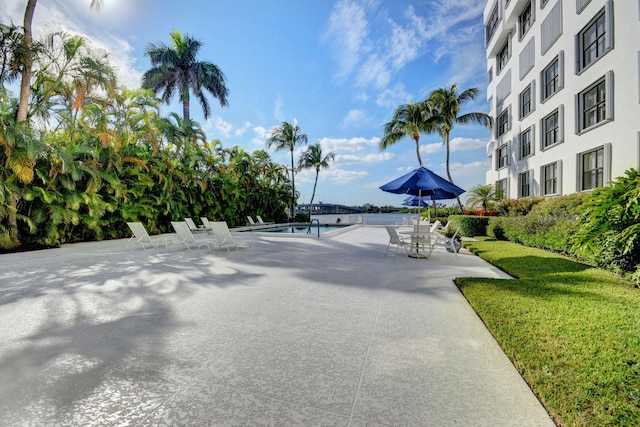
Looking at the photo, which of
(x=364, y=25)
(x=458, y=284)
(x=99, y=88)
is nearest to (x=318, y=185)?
(x=364, y=25)

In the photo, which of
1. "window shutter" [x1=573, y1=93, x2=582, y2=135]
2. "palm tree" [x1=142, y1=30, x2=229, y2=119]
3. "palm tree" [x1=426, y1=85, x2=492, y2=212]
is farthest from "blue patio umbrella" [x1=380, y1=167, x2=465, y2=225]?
"palm tree" [x1=142, y1=30, x2=229, y2=119]

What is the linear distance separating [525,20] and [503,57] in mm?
4166

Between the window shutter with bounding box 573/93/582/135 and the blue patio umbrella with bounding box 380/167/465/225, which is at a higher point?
the window shutter with bounding box 573/93/582/135

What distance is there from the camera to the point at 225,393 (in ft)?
7.55

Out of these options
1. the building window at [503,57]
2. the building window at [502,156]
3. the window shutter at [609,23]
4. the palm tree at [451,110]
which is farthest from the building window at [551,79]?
the palm tree at [451,110]

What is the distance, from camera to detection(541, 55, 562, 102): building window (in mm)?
13913

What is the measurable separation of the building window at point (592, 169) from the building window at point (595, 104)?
1.10 m

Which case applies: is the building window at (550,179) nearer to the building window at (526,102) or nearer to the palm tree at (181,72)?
the building window at (526,102)

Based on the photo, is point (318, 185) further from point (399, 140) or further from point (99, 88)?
point (99, 88)

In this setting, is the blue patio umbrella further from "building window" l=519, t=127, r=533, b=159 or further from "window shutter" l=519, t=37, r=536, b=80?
"window shutter" l=519, t=37, r=536, b=80

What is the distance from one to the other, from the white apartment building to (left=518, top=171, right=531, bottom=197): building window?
58 mm

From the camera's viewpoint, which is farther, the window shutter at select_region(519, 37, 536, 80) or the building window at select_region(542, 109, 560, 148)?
the window shutter at select_region(519, 37, 536, 80)

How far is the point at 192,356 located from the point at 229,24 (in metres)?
14.0

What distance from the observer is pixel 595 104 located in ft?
38.0
